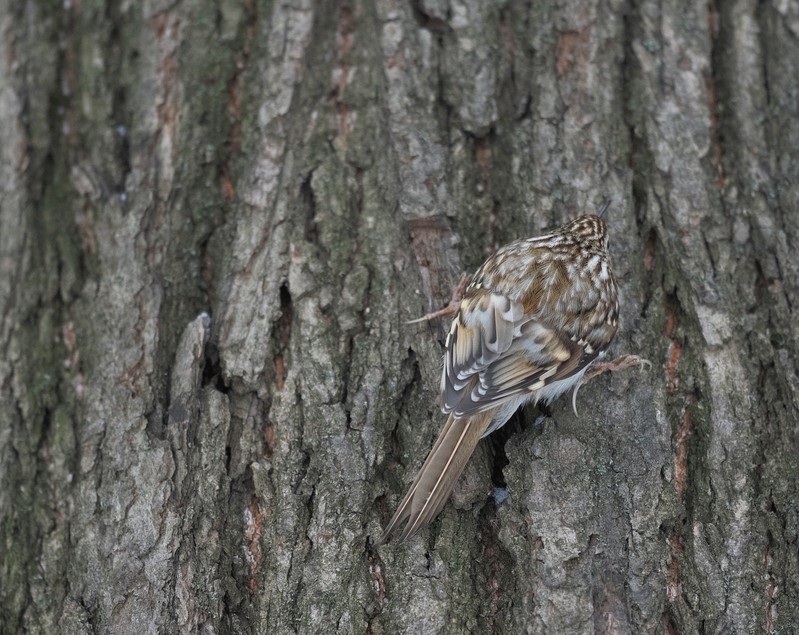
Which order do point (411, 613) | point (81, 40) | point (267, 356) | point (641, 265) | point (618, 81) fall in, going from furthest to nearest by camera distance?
point (81, 40), point (618, 81), point (641, 265), point (267, 356), point (411, 613)

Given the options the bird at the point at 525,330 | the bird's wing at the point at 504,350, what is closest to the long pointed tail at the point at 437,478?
the bird at the point at 525,330

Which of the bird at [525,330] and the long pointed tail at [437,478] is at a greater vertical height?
the bird at [525,330]

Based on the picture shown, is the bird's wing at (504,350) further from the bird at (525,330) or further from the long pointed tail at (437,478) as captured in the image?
the long pointed tail at (437,478)

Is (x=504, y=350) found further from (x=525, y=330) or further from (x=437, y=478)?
(x=437, y=478)

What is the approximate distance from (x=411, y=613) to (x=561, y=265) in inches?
43.9

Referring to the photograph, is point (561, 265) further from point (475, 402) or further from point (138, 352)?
point (138, 352)

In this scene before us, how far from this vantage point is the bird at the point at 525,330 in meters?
2.41

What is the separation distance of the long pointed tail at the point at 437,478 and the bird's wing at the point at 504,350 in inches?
4.8

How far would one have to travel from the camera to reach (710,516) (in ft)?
7.69

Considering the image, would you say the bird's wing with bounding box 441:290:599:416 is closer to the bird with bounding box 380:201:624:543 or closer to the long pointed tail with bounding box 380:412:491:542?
the bird with bounding box 380:201:624:543

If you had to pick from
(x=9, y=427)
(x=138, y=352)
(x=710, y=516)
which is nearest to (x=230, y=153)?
(x=138, y=352)

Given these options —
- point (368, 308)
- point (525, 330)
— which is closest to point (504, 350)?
point (525, 330)

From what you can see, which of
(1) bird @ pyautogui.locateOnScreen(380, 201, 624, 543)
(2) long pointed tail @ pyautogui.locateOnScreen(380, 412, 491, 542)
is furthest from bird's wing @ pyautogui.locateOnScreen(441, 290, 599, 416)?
(2) long pointed tail @ pyautogui.locateOnScreen(380, 412, 491, 542)

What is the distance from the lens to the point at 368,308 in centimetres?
262
